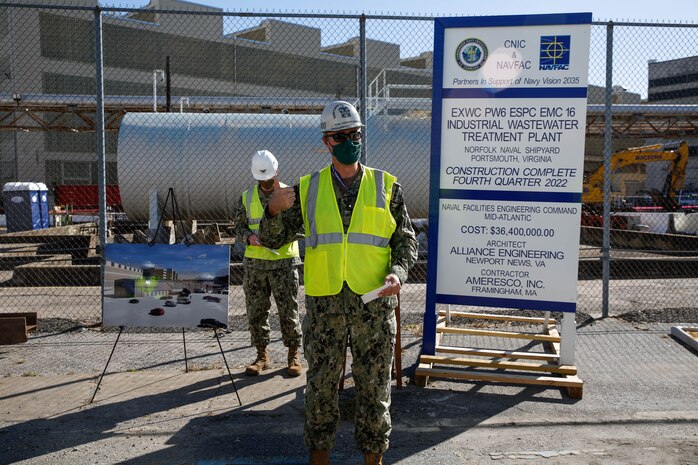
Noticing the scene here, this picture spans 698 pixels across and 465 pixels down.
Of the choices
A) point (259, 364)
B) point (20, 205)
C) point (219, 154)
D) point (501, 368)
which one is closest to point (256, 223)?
point (259, 364)

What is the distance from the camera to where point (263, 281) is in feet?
17.8

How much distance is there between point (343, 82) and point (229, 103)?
15482 mm

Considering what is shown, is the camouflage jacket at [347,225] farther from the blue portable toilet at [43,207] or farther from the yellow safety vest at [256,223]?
the blue portable toilet at [43,207]

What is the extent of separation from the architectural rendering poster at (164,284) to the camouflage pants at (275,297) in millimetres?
471

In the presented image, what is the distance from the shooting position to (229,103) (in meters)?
24.1

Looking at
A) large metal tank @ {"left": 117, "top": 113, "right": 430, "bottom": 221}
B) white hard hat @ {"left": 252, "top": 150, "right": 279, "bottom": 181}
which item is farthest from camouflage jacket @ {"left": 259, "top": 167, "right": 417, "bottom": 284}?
large metal tank @ {"left": 117, "top": 113, "right": 430, "bottom": 221}

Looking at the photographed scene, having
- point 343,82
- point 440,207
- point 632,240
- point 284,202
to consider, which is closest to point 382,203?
point 284,202

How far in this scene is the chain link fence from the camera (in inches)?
364

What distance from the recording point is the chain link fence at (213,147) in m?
9.23

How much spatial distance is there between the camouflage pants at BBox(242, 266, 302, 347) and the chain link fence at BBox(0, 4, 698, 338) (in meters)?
1.84

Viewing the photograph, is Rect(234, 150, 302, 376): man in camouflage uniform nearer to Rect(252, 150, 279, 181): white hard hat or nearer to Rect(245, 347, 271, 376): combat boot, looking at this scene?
Rect(245, 347, 271, 376): combat boot

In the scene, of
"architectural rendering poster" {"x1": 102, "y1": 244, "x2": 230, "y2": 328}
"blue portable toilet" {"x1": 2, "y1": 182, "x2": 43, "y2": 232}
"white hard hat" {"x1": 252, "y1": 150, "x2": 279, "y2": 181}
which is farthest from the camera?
"blue portable toilet" {"x1": 2, "y1": 182, "x2": 43, "y2": 232}

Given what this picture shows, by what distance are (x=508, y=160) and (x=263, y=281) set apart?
2367 millimetres

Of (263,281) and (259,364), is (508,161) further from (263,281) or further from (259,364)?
(259,364)
